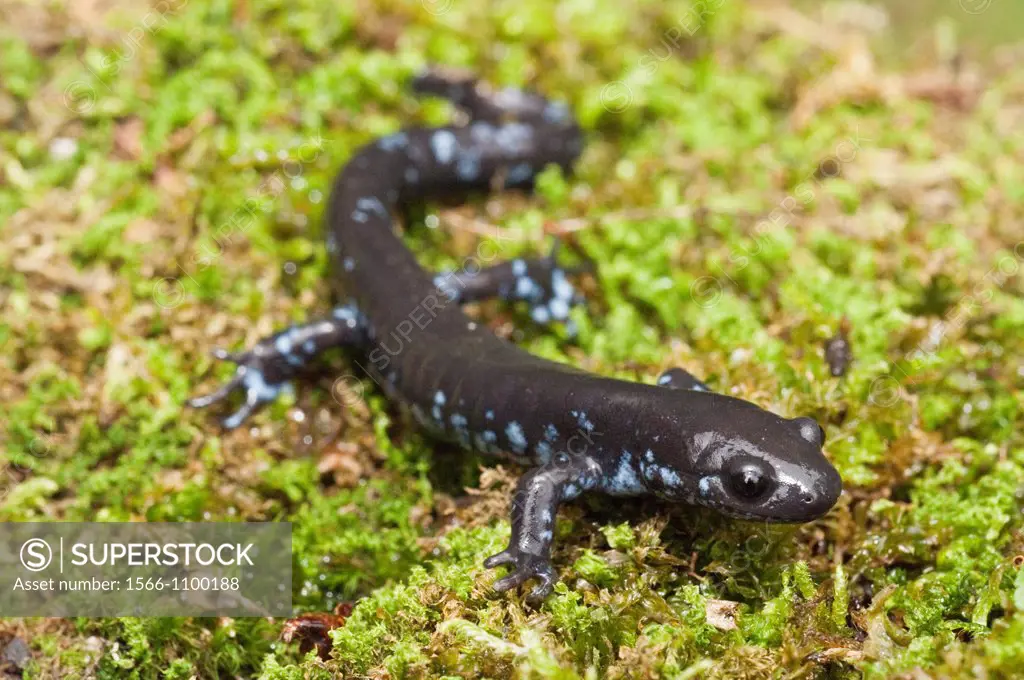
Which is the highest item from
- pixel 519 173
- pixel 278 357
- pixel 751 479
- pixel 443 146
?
pixel 443 146

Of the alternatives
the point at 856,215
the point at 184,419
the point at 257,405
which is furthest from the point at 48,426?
the point at 856,215

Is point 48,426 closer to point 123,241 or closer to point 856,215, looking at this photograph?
point 123,241

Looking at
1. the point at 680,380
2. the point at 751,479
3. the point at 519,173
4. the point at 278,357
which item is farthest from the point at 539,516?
the point at 519,173

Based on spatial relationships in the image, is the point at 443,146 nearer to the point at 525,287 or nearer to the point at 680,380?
the point at 525,287

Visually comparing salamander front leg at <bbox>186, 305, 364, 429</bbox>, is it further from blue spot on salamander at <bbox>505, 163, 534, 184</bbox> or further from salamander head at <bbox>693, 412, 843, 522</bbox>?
salamander head at <bbox>693, 412, 843, 522</bbox>

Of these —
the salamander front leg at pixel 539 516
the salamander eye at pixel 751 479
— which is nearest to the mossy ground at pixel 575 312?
the salamander front leg at pixel 539 516

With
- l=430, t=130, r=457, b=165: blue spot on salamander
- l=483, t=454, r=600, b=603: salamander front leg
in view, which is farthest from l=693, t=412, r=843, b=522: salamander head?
l=430, t=130, r=457, b=165: blue spot on salamander
